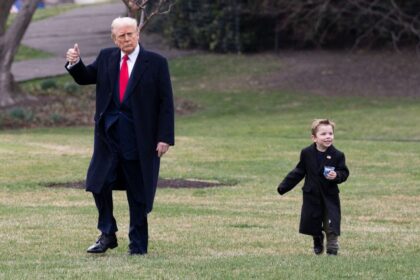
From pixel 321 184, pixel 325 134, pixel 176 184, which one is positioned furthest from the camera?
pixel 176 184

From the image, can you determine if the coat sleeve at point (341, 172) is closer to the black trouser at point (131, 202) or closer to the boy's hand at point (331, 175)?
the boy's hand at point (331, 175)

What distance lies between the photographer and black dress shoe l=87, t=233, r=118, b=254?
29.9ft

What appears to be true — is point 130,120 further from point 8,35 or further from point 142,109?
point 8,35

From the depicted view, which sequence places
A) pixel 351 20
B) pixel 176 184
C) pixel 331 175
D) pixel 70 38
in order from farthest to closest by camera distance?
pixel 70 38 → pixel 351 20 → pixel 176 184 → pixel 331 175

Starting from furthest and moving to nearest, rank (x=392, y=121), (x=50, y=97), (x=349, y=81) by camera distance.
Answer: (x=349, y=81) < (x=50, y=97) < (x=392, y=121)

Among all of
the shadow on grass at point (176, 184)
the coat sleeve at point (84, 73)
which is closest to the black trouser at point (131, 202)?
the coat sleeve at point (84, 73)

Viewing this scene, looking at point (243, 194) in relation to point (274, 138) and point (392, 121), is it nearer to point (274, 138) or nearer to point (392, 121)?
point (274, 138)

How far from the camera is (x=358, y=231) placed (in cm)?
1102

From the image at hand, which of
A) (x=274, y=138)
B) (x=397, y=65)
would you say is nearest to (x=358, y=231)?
(x=274, y=138)

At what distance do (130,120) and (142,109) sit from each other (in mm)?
132

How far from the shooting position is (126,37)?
8.82 m

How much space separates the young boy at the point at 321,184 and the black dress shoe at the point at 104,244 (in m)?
1.44

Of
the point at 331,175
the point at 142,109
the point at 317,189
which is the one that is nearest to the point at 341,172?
the point at 331,175

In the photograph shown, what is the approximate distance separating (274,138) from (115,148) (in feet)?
42.0
